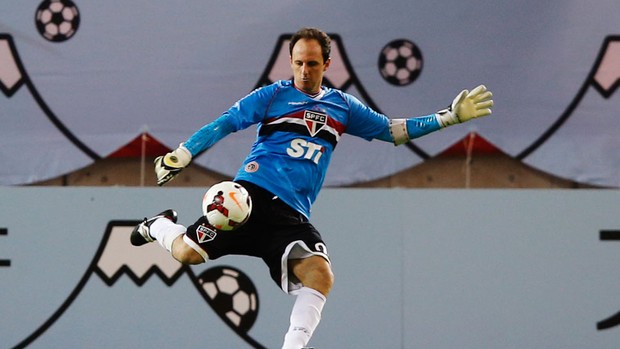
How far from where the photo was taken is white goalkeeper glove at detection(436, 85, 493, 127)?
6.33 metres

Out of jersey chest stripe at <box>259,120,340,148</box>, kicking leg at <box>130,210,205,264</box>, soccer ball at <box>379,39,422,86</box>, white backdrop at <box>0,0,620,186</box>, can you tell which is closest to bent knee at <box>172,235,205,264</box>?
kicking leg at <box>130,210,205,264</box>

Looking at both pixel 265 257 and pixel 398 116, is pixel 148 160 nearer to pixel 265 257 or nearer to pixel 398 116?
pixel 398 116

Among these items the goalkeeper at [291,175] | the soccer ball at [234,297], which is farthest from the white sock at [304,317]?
the soccer ball at [234,297]

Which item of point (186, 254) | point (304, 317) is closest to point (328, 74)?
point (186, 254)

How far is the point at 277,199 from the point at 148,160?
294 cm

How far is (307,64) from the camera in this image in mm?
6164

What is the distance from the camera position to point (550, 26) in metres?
8.52

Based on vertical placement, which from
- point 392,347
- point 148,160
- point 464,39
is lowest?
point 392,347

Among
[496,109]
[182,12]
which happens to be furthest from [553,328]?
[182,12]

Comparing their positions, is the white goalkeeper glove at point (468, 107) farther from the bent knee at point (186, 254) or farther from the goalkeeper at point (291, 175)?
the bent knee at point (186, 254)

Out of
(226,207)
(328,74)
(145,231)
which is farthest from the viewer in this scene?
(328,74)

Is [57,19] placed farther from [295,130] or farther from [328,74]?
[295,130]

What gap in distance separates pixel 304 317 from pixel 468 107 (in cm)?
145

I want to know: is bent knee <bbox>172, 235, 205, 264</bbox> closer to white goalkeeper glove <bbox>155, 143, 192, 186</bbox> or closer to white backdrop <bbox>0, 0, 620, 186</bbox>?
white goalkeeper glove <bbox>155, 143, 192, 186</bbox>
